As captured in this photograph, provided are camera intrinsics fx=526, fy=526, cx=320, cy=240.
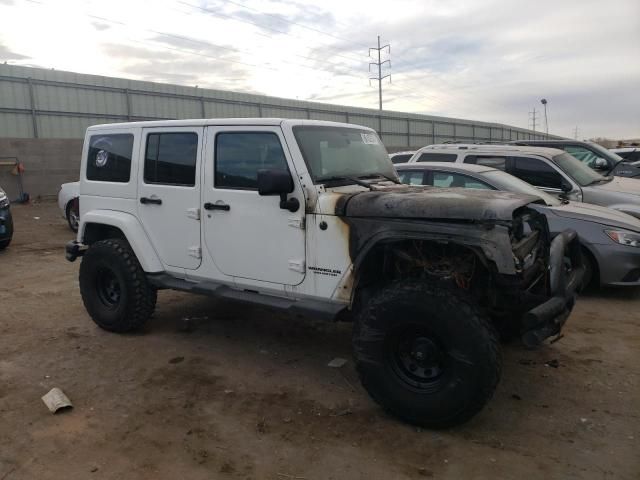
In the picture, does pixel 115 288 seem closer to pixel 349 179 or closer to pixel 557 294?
pixel 349 179

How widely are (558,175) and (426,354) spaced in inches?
196

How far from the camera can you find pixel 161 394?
12.8ft

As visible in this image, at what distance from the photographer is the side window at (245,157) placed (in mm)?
4070

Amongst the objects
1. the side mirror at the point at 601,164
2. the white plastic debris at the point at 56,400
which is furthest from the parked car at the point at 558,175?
the white plastic debris at the point at 56,400

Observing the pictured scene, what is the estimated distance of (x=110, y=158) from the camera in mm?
5191

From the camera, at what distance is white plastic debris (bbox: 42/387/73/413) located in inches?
145

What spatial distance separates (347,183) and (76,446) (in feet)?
8.40

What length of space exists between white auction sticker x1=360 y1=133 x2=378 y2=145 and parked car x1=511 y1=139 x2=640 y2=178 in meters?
5.94

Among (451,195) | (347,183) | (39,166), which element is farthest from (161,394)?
(39,166)

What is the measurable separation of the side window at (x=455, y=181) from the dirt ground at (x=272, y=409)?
186 cm

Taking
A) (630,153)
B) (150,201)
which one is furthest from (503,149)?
(630,153)

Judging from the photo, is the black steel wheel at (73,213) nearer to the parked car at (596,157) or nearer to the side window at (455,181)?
the side window at (455,181)

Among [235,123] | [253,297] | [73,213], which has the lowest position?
[253,297]

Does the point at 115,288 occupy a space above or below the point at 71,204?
below
